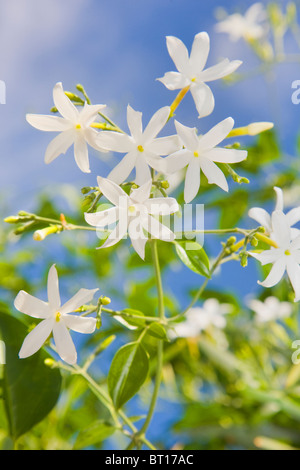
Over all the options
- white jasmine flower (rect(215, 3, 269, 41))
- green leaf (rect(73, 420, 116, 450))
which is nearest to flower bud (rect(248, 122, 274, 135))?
green leaf (rect(73, 420, 116, 450))

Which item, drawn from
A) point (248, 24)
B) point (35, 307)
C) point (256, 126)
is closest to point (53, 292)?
point (35, 307)

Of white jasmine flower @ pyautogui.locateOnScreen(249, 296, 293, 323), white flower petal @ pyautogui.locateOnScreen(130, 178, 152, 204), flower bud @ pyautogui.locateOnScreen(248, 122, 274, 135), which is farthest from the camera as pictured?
white jasmine flower @ pyautogui.locateOnScreen(249, 296, 293, 323)

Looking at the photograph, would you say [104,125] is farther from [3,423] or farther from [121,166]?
[3,423]

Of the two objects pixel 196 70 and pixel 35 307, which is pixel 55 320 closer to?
pixel 35 307

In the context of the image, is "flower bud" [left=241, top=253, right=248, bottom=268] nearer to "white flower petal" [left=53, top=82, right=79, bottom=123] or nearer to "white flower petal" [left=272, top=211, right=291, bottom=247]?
"white flower petal" [left=272, top=211, right=291, bottom=247]

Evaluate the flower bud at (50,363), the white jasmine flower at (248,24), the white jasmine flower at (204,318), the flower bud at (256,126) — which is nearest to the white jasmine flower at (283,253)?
the flower bud at (256,126)

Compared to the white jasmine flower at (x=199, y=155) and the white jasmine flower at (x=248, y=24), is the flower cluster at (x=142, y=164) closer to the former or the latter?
the white jasmine flower at (x=199, y=155)
